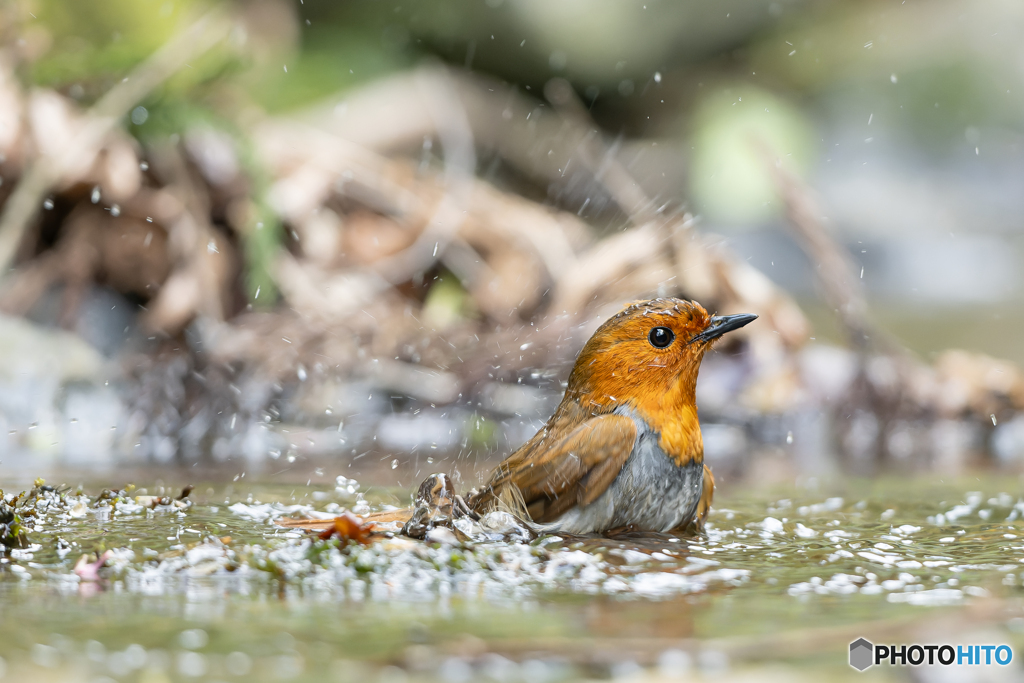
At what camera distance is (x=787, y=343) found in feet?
18.9

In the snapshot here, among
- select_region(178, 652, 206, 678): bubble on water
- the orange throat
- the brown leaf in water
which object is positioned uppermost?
the orange throat

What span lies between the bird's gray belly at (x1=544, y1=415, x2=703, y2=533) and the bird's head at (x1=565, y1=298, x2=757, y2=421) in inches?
5.9

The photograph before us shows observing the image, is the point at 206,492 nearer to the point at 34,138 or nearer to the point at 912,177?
the point at 34,138

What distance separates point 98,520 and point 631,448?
141cm

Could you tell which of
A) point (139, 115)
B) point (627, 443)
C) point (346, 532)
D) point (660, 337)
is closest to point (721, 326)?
point (660, 337)

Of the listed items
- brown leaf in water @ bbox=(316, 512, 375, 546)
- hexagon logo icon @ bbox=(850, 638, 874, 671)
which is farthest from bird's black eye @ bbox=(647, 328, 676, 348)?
hexagon logo icon @ bbox=(850, 638, 874, 671)

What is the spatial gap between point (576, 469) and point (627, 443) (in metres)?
0.16

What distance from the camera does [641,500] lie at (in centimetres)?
290

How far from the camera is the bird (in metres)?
2.91

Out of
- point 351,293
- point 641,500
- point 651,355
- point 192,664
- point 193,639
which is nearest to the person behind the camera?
point 192,664

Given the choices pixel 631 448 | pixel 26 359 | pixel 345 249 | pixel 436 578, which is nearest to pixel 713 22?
pixel 345 249

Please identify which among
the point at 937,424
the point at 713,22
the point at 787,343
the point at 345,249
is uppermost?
the point at 713,22

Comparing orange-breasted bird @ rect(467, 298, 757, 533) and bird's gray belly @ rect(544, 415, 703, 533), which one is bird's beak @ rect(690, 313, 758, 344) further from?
bird's gray belly @ rect(544, 415, 703, 533)

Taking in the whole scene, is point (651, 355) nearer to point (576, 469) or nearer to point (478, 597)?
point (576, 469)
